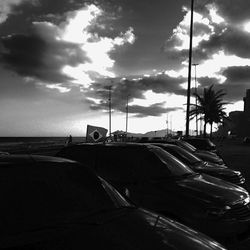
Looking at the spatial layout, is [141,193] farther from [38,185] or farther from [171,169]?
[38,185]

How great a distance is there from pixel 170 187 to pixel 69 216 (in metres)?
3.00

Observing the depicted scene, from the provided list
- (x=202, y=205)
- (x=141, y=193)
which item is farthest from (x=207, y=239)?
(x=141, y=193)

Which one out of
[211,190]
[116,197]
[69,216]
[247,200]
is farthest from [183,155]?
[69,216]

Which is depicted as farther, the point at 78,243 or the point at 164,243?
the point at 164,243

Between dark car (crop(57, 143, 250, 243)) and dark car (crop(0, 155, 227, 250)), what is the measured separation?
791mm

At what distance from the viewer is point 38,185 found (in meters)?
3.85

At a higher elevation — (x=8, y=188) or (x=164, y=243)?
(x=8, y=188)

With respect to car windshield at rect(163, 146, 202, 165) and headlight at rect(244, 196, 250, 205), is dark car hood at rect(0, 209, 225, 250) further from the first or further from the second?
car windshield at rect(163, 146, 202, 165)

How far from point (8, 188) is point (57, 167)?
0.67 metres

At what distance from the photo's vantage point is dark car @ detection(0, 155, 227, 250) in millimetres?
3184

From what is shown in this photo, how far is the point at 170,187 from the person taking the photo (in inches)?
253

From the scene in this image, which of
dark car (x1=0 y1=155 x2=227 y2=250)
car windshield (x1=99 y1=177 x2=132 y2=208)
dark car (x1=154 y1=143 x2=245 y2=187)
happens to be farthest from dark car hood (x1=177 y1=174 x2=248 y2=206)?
dark car (x1=154 y1=143 x2=245 y2=187)

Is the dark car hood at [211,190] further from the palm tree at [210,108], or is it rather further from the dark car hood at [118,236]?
the palm tree at [210,108]

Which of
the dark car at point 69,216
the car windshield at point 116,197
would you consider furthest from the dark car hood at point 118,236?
the car windshield at point 116,197
